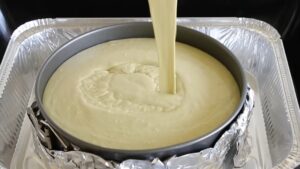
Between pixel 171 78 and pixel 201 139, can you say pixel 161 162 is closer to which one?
pixel 201 139

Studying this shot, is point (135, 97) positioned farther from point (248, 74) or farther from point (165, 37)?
point (248, 74)

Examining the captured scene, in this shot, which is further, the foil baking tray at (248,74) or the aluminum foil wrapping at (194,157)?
the foil baking tray at (248,74)

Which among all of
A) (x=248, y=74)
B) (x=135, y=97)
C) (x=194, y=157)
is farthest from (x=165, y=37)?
(x=248, y=74)

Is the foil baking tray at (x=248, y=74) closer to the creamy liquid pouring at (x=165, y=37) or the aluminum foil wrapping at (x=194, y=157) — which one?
the aluminum foil wrapping at (x=194, y=157)

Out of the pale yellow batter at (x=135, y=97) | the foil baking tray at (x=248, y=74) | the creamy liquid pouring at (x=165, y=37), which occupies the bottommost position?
the foil baking tray at (x=248, y=74)

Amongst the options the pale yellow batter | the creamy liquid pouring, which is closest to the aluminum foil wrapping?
the pale yellow batter

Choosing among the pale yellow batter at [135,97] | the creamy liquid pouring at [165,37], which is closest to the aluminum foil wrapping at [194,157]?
the pale yellow batter at [135,97]

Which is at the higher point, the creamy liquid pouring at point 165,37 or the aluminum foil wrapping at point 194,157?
the creamy liquid pouring at point 165,37
